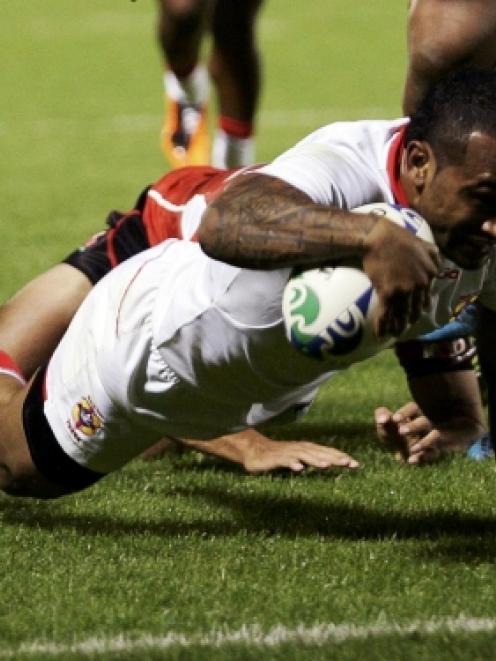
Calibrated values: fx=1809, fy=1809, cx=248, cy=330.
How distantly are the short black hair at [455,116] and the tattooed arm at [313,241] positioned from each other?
31 cm

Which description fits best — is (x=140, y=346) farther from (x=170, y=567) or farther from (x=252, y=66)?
(x=252, y=66)

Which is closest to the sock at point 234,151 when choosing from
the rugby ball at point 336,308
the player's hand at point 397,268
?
the rugby ball at point 336,308

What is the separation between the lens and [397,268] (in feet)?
12.2

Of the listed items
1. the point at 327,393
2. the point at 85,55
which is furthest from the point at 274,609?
the point at 85,55

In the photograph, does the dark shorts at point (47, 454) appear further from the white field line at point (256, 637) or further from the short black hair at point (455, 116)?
the short black hair at point (455, 116)

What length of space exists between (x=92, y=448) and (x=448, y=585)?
1101 mm

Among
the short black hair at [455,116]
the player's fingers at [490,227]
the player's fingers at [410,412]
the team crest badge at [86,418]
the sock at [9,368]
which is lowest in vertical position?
the player's fingers at [410,412]

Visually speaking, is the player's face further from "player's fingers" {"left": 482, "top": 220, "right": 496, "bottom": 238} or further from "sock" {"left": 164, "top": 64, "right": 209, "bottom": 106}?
"sock" {"left": 164, "top": 64, "right": 209, "bottom": 106}

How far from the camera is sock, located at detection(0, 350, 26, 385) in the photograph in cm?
520

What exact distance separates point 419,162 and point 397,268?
424 mm

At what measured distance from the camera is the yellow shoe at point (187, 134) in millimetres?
9422

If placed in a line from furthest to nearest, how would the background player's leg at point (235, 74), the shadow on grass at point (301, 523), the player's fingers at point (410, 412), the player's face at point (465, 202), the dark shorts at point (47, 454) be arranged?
1. the background player's leg at point (235, 74)
2. the player's fingers at point (410, 412)
3. the dark shorts at point (47, 454)
4. the shadow on grass at point (301, 523)
5. the player's face at point (465, 202)

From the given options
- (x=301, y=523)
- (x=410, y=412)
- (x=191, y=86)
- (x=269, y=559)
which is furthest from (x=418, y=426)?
(x=191, y=86)

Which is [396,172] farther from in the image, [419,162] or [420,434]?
[420,434]
